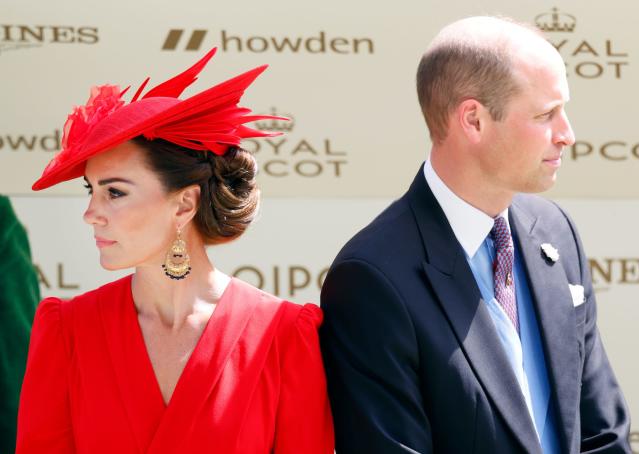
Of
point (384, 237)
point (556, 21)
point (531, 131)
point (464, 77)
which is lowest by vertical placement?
point (384, 237)

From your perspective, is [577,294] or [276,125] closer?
[577,294]

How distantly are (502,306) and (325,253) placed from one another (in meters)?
1.64

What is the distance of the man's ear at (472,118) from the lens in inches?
121

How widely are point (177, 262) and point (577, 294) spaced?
3.11ft

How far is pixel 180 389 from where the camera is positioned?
2.93 meters

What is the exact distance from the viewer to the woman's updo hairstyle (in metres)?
2.96

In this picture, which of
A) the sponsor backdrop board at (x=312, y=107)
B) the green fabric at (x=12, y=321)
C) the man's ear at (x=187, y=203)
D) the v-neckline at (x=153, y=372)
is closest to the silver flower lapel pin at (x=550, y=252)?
the v-neckline at (x=153, y=372)

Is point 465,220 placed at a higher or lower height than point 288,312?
higher

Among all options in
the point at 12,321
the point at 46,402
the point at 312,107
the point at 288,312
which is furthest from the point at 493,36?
the point at 12,321

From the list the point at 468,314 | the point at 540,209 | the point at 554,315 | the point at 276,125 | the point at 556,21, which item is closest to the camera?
the point at 468,314

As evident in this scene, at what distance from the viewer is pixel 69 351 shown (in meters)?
2.98

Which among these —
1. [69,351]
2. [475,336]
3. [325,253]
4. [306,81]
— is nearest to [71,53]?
[306,81]

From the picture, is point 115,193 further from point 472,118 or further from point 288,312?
point 472,118

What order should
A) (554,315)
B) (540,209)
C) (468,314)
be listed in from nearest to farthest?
1. (468,314)
2. (554,315)
3. (540,209)
